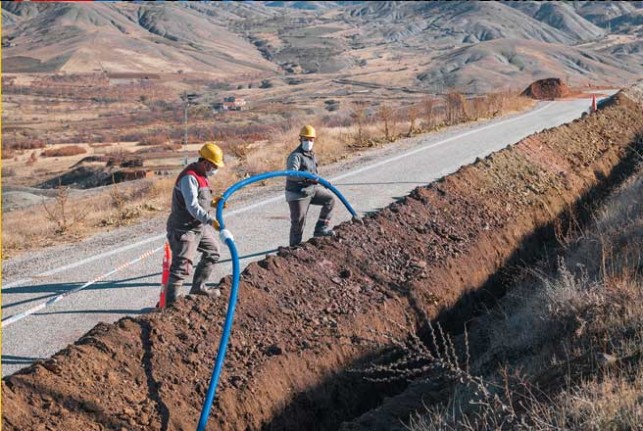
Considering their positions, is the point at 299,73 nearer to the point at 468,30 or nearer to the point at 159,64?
the point at 159,64

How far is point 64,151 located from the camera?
170 feet

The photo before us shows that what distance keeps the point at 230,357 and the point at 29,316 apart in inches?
86.0

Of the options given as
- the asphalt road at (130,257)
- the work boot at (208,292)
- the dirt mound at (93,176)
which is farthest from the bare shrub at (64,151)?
the work boot at (208,292)

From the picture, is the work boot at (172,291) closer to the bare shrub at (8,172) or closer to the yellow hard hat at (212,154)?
the yellow hard hat at (212,154)

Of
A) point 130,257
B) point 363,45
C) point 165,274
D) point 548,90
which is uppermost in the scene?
point 165,274

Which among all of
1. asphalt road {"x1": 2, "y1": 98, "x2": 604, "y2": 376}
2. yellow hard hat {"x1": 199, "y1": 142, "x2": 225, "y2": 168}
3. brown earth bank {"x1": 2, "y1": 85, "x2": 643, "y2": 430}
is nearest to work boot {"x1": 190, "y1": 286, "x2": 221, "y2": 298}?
brown earth bank {"x1": 2, "y1": 85, "x2": 643, "y2": 430}

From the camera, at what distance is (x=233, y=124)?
64.8 metres

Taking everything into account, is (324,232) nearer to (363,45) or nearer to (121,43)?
(121,43)

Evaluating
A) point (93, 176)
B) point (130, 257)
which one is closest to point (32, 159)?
point (93, 176)

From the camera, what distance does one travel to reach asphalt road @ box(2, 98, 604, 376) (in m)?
7.18

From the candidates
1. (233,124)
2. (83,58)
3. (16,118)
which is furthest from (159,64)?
(233,124)

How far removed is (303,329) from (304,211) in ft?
6.27

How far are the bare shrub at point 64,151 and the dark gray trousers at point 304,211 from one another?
4462 cm

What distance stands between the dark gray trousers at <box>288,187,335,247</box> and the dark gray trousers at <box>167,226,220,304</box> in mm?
1807
